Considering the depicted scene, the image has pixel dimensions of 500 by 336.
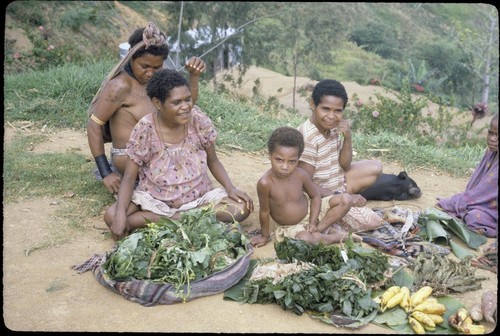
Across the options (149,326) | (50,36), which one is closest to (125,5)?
(50,36)

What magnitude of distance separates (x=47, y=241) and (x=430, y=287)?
2569mm

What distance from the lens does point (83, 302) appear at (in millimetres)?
3391

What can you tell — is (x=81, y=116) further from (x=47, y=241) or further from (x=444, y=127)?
(x=444, y=127)

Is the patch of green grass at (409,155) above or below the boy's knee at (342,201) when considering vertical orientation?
below

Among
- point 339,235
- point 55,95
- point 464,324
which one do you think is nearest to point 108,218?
point 339,235

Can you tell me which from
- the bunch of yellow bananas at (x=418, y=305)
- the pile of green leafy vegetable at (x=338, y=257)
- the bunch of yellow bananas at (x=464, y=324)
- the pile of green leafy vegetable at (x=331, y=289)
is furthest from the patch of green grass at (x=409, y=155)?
the bunch of yellow bananas at (x=464, y=324)

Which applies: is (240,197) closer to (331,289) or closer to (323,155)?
(323,155)

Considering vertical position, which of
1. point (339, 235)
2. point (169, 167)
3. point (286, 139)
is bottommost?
point (339, 235)

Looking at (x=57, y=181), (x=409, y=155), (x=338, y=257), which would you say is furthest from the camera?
(x=409, y=155)

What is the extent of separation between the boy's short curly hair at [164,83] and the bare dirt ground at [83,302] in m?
1.09

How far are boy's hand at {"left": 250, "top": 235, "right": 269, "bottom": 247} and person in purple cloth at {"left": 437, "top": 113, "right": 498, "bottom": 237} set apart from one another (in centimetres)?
169

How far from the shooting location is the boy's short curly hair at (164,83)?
159 inches

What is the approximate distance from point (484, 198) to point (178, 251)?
2.60 meters

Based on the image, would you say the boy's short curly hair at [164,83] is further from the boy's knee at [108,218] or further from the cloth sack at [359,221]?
the cloth sack at [359,221]
